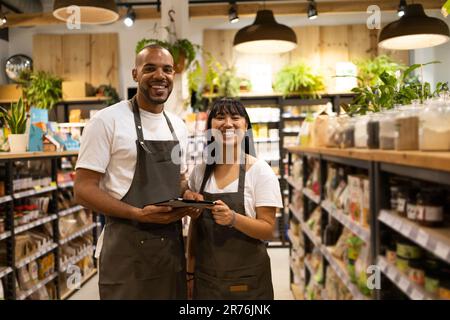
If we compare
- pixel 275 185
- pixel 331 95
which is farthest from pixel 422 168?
pixel 331 95

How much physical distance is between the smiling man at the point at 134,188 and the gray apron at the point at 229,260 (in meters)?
0.14

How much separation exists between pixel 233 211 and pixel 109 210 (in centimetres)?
60

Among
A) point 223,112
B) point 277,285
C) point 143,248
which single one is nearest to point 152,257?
point 143,248

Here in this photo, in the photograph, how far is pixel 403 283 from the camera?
1.79 metres

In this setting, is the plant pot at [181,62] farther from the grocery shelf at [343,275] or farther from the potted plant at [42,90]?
the grocery shelf at [343,275]

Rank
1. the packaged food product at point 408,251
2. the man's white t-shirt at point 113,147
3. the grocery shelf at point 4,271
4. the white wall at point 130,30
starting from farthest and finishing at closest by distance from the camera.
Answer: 1. the white wall at point 130,30
2. the grocery shelf at point 4,271
3. the man's white t-shirt at point 113,147
4. the packaged food product at point 408,251

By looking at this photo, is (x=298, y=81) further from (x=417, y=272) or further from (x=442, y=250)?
(x=442, y=250)

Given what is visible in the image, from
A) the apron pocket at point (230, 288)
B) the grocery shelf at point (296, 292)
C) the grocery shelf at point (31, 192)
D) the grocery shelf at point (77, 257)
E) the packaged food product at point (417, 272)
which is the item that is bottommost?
the grocery shelf at point (296, 292)

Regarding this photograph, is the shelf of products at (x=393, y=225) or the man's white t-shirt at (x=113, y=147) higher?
the man's white t-shirt at (x=113, y=147)

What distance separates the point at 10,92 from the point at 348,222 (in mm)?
7525

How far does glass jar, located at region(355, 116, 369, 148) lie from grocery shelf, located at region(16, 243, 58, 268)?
124 inches

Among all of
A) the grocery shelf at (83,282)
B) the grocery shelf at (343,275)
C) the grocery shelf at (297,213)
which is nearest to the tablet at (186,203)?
the grocery shelf at (343,275)

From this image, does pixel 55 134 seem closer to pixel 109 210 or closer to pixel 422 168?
pixel 109 210

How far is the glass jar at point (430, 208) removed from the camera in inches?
67.0
